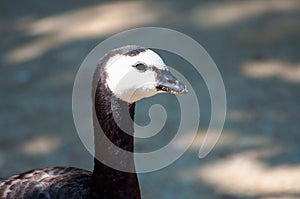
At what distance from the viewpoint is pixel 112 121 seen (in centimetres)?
324

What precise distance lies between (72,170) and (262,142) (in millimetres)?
1371

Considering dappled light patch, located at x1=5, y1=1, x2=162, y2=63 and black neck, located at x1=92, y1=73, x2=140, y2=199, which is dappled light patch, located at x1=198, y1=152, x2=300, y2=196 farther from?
dappled light patch, located at x1=5, y1=1, x2=162, y2=63

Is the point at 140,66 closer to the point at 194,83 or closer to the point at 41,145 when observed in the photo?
the point at 41,145

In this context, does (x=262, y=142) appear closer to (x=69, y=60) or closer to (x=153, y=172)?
(x=153, y=172)

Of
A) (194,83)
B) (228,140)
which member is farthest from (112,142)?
(194,83)

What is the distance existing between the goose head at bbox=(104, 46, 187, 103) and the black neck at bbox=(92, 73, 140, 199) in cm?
5

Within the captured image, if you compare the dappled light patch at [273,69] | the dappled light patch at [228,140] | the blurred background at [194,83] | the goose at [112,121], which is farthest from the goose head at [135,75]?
the dappled light patch at [273,69]

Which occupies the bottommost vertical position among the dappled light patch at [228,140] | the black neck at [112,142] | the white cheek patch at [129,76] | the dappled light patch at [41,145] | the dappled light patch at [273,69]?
the black neck at [112,142]

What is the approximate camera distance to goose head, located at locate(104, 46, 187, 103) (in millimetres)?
3121

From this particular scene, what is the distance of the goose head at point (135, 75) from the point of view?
3121mm

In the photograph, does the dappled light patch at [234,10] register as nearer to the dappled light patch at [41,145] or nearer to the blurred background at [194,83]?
the blurred background at [194,83]

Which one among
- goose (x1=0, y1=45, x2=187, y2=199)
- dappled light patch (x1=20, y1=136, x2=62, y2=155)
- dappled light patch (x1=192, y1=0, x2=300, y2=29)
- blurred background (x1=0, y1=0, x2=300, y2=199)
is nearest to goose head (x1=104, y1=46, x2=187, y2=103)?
goose (x1=0, y1=45, x2=187, y2=199)

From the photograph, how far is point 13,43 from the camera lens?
5.70 meters

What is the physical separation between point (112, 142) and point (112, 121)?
11cm
